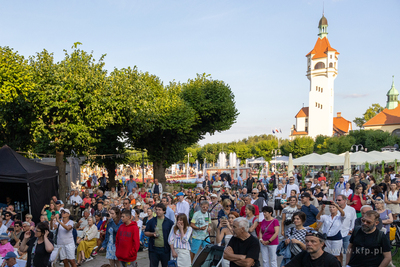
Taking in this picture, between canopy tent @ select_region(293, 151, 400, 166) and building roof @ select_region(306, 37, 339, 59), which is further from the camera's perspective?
building roof @ select_region(306, 37, 339, 59)

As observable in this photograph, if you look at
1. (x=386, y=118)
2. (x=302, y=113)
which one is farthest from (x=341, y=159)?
(x=302, y=113)

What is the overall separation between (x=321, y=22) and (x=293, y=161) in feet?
278

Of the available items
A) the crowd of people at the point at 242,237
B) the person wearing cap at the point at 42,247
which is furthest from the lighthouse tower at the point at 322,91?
the person wearing cap at the point at 42,247

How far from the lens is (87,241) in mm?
9203

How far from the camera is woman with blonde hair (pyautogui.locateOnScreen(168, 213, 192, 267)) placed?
6.23 m

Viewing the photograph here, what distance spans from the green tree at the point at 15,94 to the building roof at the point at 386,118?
77.7 m

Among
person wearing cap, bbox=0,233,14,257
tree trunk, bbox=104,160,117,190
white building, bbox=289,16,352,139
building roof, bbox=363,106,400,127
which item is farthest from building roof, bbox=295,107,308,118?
person wearing cap, bbox=0,233,14,257

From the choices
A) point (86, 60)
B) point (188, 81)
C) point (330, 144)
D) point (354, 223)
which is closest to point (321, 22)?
point (330, 144)

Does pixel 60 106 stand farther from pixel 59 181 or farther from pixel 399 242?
pixel 399 242

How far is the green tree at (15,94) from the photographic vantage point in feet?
47.5

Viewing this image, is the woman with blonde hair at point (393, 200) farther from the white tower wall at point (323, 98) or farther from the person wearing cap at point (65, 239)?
the white tower wall at point (323, 98)

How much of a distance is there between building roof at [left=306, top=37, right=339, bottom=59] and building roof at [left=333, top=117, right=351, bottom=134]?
78.4 ft

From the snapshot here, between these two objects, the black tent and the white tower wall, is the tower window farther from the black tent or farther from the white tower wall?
the black tent

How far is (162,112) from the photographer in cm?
2444
